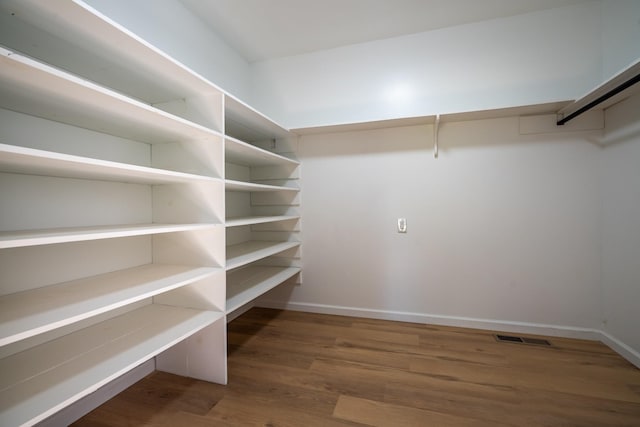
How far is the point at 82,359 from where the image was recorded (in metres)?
1.02

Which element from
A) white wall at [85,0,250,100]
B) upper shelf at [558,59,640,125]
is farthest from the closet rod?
white wall at [85,0,250,100]

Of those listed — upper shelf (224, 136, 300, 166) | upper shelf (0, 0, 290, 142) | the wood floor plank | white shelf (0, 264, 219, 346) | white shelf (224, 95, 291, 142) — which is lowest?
the wood floor plank

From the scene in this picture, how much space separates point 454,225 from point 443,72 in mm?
1347

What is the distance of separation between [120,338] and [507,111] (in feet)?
9.32

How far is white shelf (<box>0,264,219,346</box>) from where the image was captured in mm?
775

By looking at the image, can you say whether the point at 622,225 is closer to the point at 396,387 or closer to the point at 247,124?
the point at 396,387

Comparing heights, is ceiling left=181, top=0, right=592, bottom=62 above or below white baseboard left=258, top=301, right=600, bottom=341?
above

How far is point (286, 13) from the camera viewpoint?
1970 millimetres

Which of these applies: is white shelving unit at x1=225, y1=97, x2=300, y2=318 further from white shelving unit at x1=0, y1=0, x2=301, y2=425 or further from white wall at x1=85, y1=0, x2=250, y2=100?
white wall at x1=85, y1=0, x2=250, y2=100

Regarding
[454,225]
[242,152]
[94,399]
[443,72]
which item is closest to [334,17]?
[443,72]

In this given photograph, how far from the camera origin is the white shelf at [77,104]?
0.75 meters

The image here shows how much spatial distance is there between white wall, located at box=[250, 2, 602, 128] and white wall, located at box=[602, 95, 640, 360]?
1.40 feet

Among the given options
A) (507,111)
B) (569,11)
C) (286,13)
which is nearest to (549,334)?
(507,111)

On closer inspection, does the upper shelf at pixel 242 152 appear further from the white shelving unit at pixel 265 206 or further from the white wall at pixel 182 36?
the white wall at pixel 182 36
